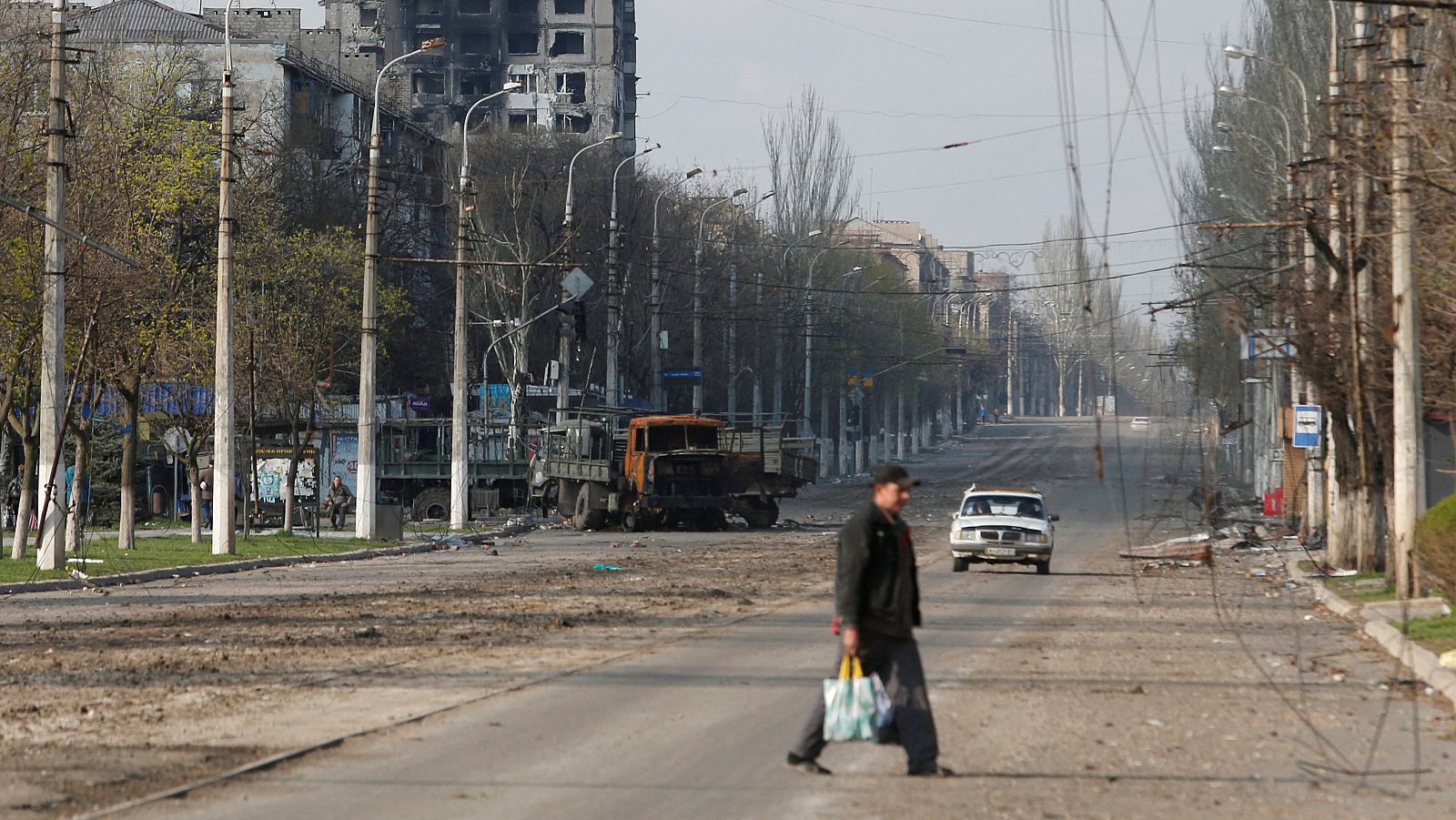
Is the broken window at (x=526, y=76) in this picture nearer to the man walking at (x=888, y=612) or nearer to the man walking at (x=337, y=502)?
the man walking at (x=337, y=502)

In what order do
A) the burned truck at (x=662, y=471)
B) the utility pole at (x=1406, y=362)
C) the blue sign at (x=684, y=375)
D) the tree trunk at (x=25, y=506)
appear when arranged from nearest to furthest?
the utility pole at (x=1406, y=362)
the tree trunk at (x=25, y=506)
the burned truck at (x=662, y=471)
the blue sign at (x=684, y=375)

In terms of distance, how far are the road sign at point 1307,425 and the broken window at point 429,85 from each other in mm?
95958

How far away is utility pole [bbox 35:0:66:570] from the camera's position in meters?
27.9

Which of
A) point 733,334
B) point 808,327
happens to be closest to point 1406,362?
point 733,334

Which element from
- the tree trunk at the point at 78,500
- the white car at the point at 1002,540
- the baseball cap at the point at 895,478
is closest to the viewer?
the baseball cap at the point at 895,478

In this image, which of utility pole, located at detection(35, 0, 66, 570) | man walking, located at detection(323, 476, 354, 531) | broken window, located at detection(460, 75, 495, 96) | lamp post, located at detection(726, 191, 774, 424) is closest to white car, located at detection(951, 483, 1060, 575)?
utility pole, located at detection(35, 0, 66, 570)

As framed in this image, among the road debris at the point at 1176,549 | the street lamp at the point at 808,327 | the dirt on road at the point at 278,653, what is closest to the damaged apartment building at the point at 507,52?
the street lamp at the point at 808,327

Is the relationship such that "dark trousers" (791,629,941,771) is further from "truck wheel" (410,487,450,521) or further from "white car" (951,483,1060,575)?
"truck wheel" (410,487,450,521)

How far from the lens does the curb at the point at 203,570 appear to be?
26.3 meters

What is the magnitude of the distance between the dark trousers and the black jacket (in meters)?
0.09

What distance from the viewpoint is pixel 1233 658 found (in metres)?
17.1

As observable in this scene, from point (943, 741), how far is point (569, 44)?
4648 inches

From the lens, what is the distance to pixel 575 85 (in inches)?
4919

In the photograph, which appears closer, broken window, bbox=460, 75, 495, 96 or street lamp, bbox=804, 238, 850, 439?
street lamp, bbox=804, 238, 850, 439
